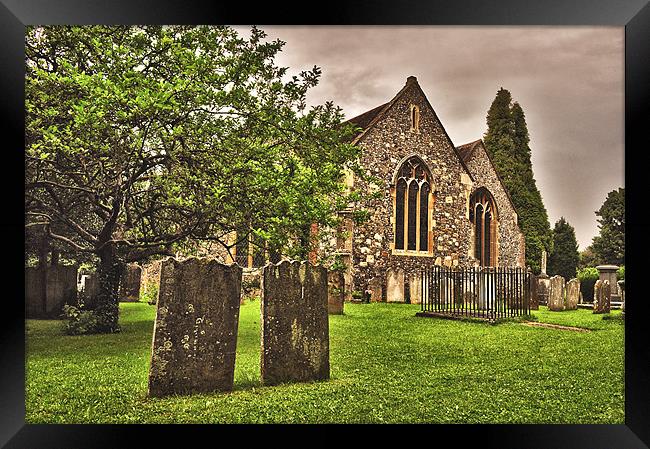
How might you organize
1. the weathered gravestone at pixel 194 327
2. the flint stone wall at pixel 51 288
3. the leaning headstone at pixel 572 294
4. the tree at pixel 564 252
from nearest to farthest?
the weathered gravestone at pixel 194 327, the flint stone wall at pixel 51 288, the tree at pixel 564 252, the leaning headstone at pixel 572 294

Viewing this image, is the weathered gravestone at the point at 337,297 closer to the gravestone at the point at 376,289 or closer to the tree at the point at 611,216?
the gravestone at the point at 376,289

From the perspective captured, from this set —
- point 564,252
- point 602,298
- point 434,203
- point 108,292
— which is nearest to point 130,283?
point 108,292

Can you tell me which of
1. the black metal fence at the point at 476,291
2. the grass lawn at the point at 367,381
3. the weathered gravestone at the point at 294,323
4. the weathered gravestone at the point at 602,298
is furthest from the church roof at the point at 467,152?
the weathered gravestone at the point at 294,323

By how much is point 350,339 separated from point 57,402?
312cm

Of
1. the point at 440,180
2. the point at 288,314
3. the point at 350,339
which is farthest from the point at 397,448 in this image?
the point at 440,180

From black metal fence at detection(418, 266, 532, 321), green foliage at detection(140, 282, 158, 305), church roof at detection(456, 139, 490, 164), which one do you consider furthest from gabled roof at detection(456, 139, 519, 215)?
green foliage at detection(140, 282, 158, 305)

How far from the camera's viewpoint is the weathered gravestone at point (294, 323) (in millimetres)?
5031

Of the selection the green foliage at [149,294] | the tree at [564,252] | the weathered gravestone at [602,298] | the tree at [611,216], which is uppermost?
the tree at [611,216]

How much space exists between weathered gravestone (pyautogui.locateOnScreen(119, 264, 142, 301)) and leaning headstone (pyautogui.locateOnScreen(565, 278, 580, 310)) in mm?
7008

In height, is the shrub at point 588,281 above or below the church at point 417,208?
below

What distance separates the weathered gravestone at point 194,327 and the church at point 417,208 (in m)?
3.48

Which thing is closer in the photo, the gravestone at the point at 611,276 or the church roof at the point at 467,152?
the gravestone at the point at 611,276
